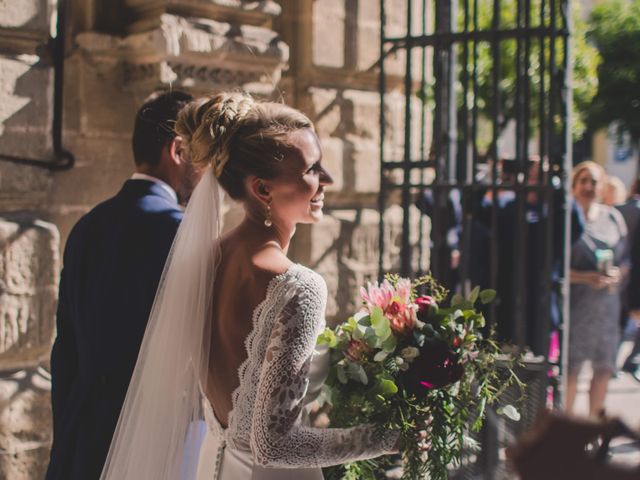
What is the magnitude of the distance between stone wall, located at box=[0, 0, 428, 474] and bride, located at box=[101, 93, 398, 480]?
2.00 ft

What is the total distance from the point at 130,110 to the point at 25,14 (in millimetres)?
678

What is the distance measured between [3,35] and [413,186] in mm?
1946

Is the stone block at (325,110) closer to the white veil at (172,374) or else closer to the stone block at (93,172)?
the stone block at (93,172)

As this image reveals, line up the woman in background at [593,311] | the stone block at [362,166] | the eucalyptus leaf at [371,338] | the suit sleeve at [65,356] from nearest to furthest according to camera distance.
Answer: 1. the eucalyptus leaf at [371,338]
2. the suit sleeve at [65,356]
3. the stone block at [362,166]
4. the woman in background at [593,311]

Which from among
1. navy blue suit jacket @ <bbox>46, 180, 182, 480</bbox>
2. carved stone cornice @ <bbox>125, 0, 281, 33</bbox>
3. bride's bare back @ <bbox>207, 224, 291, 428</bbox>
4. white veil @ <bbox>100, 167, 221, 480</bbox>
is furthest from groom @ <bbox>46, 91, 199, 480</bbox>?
carved stone cornice @ <bbox>125, 0, 281, 33</bbox>

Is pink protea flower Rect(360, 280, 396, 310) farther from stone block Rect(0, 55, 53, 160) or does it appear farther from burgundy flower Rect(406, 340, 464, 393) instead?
stone block Rect(0, 55, 53, 160)

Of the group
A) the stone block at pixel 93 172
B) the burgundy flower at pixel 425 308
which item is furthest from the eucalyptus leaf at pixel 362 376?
the stone block at pixel 93 172

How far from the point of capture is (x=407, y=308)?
250 centimetres

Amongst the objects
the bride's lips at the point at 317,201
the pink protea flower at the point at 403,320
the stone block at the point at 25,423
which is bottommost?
the stone block at the point at 25,423

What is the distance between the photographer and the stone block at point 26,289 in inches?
141

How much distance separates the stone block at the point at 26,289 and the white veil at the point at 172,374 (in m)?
1.13

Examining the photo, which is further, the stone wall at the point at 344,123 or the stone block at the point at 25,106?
the stone wall at the point at 344,123

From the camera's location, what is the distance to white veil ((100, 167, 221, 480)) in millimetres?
2473

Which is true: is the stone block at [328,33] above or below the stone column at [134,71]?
above
